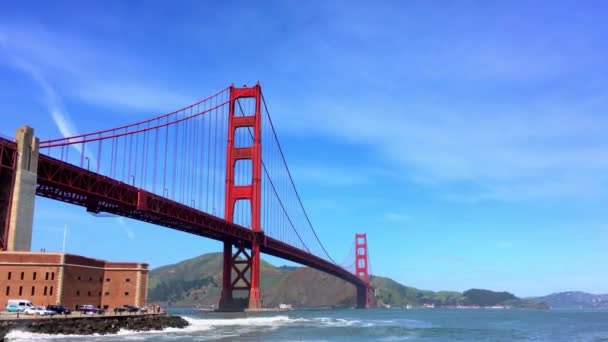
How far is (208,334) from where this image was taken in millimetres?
44812

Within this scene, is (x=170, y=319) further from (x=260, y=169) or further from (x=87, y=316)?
(x=260, y=169)

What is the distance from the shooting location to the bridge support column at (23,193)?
39906 millimetres

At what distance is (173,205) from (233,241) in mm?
18430

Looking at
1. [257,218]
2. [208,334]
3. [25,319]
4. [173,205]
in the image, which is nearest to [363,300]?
[257,218]

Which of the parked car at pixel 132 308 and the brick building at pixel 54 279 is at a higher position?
the brick building at pixel 54 279

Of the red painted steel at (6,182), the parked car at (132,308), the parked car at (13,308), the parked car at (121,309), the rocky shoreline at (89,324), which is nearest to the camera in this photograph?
the rocky shoreline at (89,324)

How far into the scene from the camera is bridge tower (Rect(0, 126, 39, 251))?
1569 inches

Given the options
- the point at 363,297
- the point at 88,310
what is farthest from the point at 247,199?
the point at 363,297

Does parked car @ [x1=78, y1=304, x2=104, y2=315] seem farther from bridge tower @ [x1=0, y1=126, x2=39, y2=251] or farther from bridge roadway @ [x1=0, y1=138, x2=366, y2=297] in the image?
bridge roadway @ [x1=0, y1=138, x2=366, y2=297]

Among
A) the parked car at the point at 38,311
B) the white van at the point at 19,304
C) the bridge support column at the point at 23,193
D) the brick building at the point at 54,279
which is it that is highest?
the bridge support column at the point at 23,193

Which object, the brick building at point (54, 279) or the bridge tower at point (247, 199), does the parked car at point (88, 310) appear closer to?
the brick building at point (54, 279)

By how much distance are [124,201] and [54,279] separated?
14451 mm

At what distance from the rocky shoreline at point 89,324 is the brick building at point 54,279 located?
128 inches

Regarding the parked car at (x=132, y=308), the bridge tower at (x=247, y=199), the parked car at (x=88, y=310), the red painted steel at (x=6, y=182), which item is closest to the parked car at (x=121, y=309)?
the parked car at (x=132, y=308)
